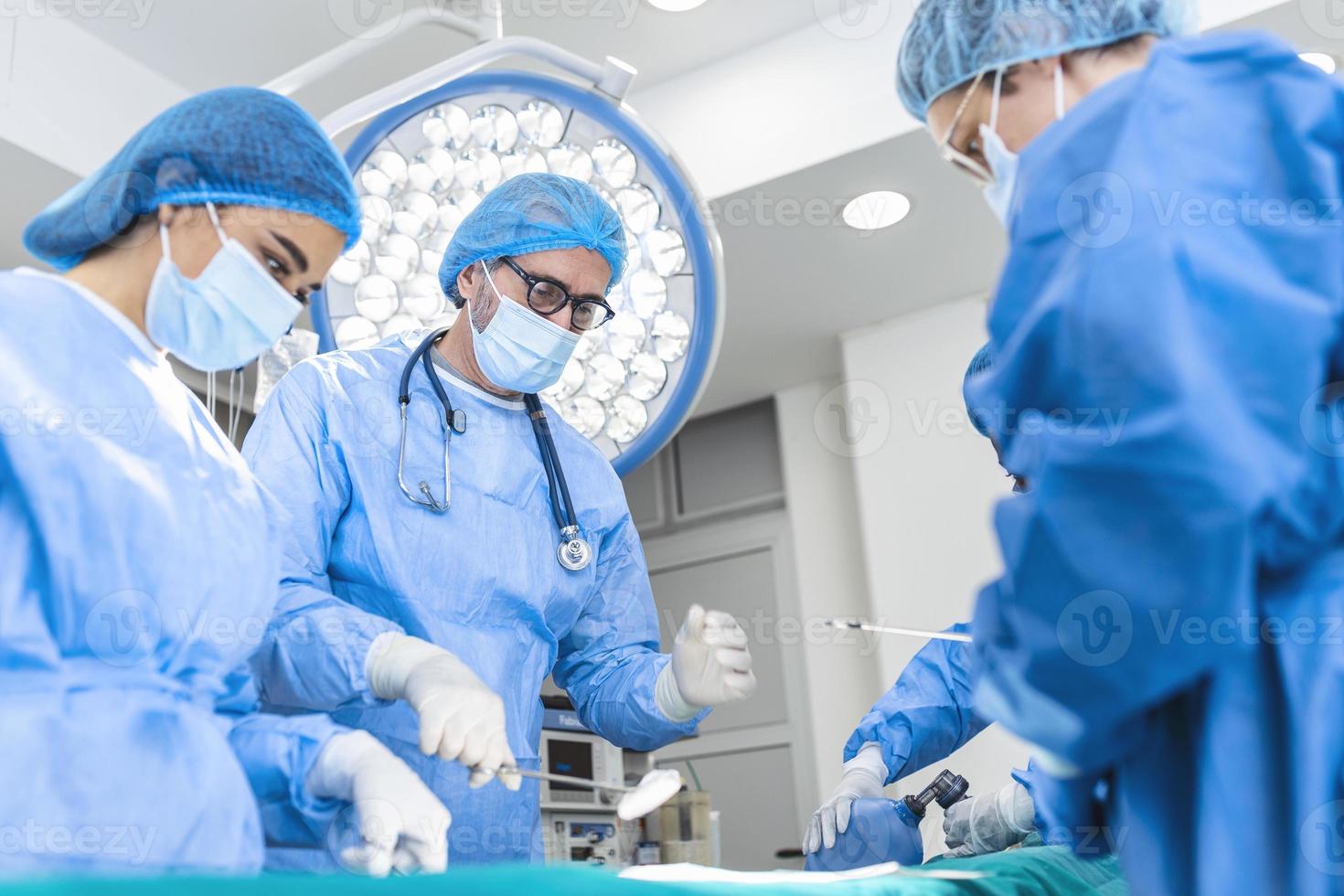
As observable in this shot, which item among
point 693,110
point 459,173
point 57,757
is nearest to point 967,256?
point 693,110

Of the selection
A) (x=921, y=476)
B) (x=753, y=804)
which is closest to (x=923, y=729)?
(x=921, y=476)

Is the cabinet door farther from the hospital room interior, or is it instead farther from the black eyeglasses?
the black eyeglasses

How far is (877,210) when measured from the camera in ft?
11.2

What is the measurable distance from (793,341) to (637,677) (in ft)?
9.13

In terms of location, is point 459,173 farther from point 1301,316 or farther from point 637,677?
point 1301,316

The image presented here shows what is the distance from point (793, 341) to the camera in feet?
13.8

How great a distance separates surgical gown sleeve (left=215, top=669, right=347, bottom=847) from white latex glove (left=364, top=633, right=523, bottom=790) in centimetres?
9

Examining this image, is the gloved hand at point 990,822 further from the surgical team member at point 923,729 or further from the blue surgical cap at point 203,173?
the blue surgical cap at point 203,173

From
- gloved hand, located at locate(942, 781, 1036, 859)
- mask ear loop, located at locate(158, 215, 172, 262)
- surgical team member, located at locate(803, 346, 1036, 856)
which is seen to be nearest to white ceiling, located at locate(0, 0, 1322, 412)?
surgical team member, located at locate(803, 346, 1036, 856)

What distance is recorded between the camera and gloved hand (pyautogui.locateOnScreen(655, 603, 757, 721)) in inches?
54.8

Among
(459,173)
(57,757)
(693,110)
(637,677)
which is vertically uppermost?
(693,110)

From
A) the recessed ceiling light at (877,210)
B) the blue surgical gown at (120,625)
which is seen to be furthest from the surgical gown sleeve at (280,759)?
the recessed ceiling light at (877,210)

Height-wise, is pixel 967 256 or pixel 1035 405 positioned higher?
pixel 967 256

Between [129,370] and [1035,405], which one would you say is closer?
[1035,405]
